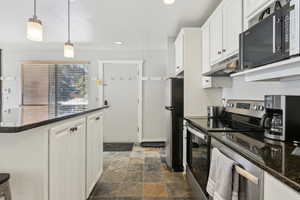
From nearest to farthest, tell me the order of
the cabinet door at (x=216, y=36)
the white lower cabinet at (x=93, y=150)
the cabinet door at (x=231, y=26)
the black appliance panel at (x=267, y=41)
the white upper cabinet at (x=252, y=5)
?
the black appliance panel at (x=267, y=41), the white upper cabinet at (x=252, y=5), the cabinet door at (x=231, y=26), the white lower cabinet at (x=93, y=150), the cabinet door at (x=216, y=36)

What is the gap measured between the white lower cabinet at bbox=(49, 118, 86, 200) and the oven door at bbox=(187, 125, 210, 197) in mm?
1126

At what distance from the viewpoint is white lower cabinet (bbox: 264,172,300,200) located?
72 cm

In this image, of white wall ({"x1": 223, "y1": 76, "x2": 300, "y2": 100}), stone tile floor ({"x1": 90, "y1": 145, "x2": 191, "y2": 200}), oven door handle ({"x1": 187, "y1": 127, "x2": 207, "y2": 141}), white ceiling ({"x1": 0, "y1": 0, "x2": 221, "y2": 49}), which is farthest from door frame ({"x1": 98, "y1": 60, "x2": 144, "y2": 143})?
oven door handle ({"x1": 187, "y1": 127, "x2": 207, "y2": 141})

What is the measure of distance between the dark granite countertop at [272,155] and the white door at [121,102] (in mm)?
3583

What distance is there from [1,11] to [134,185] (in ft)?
9.97

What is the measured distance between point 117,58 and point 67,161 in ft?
12.3

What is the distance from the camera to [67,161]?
1.57 meters

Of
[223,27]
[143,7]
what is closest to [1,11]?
[143,7]

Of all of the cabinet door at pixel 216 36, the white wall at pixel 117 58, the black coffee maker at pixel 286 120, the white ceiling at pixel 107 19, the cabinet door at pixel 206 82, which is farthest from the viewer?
the white wall at pixel 117 58

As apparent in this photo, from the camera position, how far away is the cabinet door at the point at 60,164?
1315 mm

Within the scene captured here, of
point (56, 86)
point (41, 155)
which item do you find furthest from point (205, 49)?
point (56, 86)

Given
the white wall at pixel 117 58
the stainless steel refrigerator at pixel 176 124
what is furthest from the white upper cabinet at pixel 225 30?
the white wall at pixel 117 58

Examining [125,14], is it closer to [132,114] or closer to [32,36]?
[32,36]

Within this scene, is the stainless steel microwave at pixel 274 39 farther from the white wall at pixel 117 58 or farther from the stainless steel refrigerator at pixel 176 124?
the white wall at pixel 117 58
